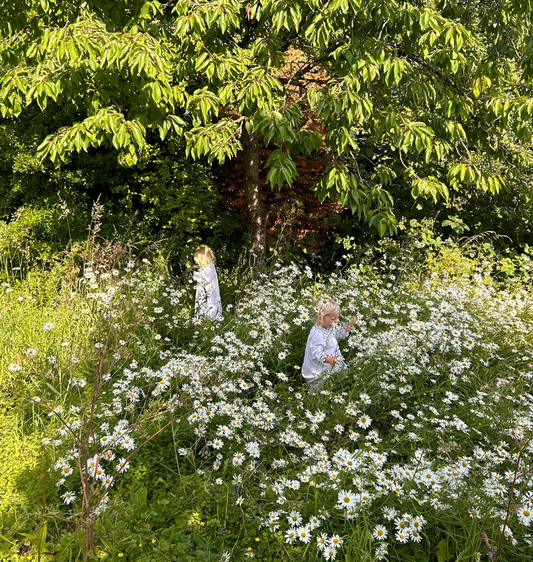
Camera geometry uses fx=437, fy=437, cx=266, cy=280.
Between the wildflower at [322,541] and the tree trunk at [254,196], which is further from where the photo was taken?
the tree trunk at [254,196]

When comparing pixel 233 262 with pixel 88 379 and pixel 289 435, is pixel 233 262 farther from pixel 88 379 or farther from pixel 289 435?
pixel 289 435

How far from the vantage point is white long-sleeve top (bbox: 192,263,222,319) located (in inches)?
163

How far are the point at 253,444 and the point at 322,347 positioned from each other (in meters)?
1.16

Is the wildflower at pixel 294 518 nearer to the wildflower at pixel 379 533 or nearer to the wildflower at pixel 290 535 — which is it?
the wildflower at pixel 290 535

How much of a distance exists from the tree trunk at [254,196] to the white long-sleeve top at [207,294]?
101cm

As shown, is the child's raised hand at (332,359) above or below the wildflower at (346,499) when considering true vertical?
below

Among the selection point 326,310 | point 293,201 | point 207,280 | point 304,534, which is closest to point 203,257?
point 207,280

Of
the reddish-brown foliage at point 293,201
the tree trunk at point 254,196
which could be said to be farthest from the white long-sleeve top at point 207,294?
the reddish-brown foliage at point 293,201

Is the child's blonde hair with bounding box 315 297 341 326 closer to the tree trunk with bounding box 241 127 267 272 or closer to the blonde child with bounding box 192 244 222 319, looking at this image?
the blonde child with bounding box 192 244 222 319

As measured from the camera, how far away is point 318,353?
3402mm

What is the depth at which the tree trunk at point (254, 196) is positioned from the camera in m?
5.41

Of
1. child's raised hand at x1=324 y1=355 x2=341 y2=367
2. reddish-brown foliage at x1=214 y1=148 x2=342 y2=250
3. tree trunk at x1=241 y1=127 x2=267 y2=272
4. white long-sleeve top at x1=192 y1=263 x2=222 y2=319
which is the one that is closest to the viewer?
child's raised hand at x1=324 y1=355 x2=341 y2=367

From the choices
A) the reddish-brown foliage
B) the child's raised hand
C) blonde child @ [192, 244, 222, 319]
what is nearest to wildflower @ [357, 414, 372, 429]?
the child's raised hand

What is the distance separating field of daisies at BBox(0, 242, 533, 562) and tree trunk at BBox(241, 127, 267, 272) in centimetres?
151
